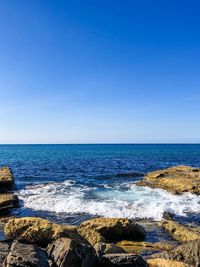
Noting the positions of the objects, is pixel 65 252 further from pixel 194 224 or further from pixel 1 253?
pixel 194 224

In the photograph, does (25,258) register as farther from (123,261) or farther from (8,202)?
(8,202)

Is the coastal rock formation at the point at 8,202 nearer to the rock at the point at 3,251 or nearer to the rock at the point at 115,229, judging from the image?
the rock at the point at 115,229

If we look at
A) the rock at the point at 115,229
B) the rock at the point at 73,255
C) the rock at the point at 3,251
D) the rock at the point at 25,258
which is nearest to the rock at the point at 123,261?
the rock at the point at 73,255

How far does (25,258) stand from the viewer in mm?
8977

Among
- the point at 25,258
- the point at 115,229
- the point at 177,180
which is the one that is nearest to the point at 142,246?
the point at 115,229

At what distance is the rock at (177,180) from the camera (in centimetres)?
3198

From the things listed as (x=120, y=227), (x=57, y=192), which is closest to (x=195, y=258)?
(x=120, y=227)

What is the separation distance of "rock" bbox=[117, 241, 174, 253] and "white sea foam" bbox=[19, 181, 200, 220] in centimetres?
656

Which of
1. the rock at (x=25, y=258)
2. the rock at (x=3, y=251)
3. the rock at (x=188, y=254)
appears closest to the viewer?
the rock at (x=25, y=258)

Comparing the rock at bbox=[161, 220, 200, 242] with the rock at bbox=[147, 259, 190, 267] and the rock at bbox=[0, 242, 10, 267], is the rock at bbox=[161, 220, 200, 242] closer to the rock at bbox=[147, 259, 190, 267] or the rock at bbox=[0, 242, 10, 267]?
the rock at bbox=[147, 259, 190, 267]

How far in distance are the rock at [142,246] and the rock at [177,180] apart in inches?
664

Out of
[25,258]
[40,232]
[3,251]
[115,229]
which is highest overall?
[25,258]

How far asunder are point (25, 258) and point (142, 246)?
7.30 meters

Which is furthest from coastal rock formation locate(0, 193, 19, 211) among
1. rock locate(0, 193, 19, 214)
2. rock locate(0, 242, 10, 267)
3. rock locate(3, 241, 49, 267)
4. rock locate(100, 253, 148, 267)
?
rock locate(100, 253, 148, 267)
